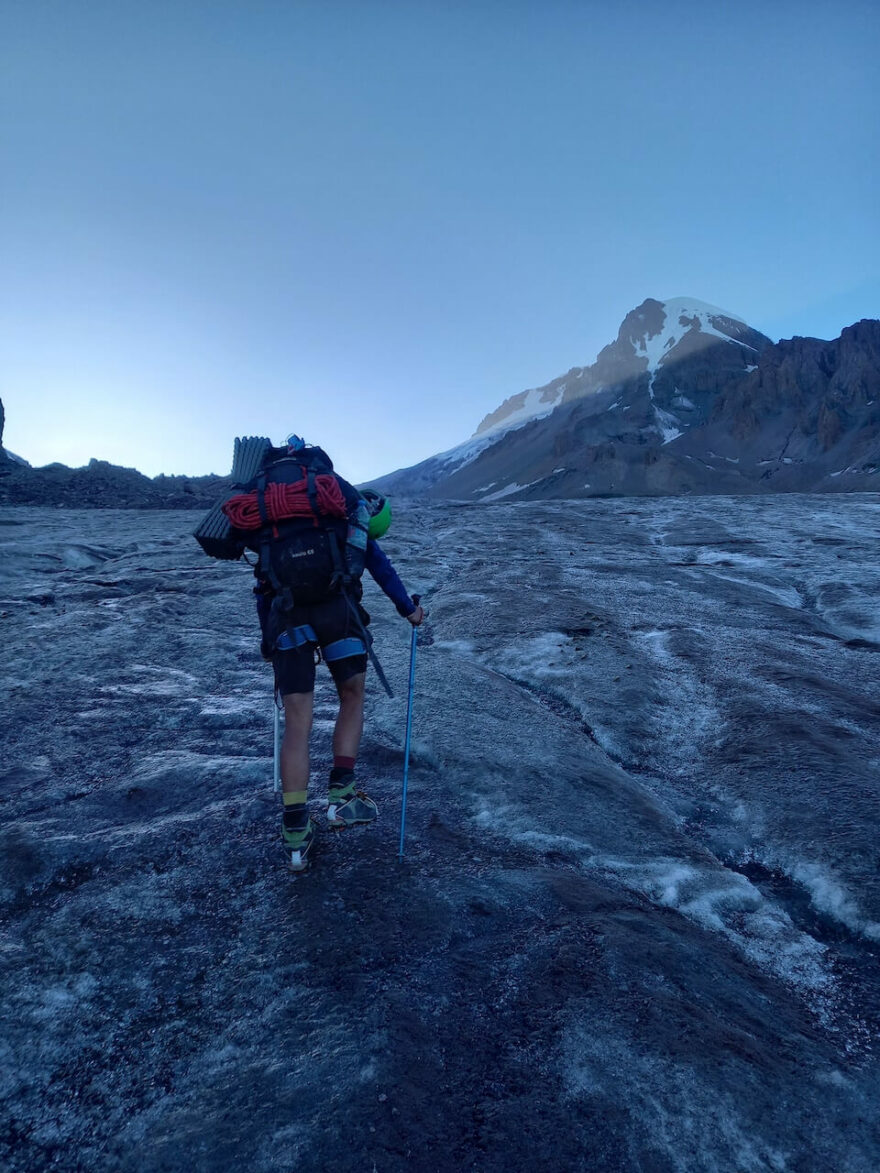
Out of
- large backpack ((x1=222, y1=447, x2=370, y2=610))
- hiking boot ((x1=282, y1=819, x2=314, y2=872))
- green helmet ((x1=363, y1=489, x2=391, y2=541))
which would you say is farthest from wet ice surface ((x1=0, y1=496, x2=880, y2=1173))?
green helmet ((x1=363, y1=489, x2=391, y2=541))

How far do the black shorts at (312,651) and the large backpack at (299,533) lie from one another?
0.09 meters

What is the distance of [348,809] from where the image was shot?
4.38 m

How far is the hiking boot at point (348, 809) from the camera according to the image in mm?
4359

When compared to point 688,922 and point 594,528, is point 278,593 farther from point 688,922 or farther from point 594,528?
point 594,528

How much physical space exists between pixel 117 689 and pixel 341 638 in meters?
3.57

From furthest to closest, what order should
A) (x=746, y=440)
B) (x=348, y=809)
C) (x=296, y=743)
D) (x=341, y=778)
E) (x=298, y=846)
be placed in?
(x=746, y=440), (x=341, y=778), (x=348, y=809), (x=296, y=743), (x=298, y=846)

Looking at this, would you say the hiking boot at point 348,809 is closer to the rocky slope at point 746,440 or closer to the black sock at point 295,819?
the black sock at point 295,819

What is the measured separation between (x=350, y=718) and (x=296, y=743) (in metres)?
0.49

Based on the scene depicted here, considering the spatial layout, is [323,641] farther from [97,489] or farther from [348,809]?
[97,489]

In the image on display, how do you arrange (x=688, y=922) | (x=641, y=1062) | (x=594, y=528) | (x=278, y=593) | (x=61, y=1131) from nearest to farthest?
(x=61, y=1131) → (x=641, y=1062) → (x=688, y=922) → (x=278, y=593) → (x=594, y=528)

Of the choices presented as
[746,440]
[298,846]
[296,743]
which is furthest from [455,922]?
[746,440]

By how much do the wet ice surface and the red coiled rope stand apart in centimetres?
193

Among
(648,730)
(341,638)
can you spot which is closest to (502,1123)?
(341,638)

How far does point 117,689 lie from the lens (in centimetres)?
697
